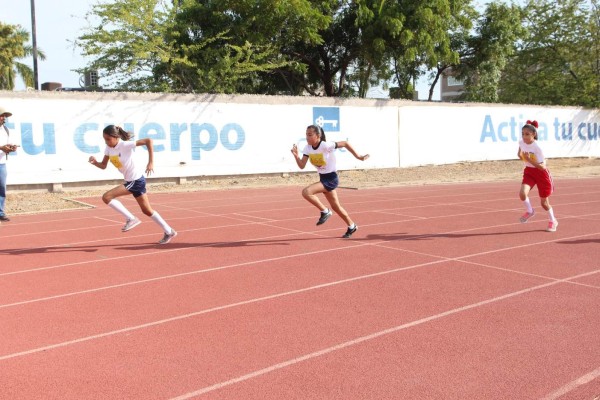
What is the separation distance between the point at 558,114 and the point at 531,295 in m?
28.7

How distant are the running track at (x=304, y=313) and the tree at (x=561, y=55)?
33.1m

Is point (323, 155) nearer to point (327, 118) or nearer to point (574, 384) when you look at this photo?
point (574, 384)

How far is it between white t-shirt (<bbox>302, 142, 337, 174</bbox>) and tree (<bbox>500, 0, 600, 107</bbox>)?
3392 centimetres

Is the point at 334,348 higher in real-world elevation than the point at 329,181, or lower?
lower

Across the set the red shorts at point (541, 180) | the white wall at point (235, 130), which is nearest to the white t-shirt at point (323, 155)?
the red shorts at point (541, 180)

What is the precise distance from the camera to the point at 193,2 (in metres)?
24.6

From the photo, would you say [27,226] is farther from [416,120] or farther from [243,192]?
[416,120]

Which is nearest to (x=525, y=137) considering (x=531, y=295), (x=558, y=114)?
(x=531, y=295)

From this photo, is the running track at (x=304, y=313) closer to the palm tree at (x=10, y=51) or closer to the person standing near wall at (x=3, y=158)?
the person standing near wall at (x=3, y=158)

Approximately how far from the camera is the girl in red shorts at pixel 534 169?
9398mm

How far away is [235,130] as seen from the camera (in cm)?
2056

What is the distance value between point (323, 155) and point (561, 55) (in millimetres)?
36461

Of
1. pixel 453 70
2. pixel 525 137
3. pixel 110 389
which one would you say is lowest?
pixel 110 389

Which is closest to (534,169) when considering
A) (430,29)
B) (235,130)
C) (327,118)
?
(235,130)
